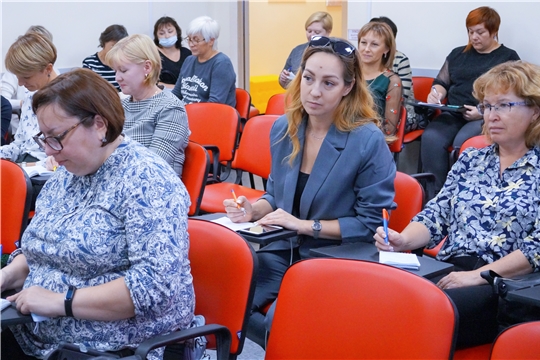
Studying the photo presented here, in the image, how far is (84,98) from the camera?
1608 mm

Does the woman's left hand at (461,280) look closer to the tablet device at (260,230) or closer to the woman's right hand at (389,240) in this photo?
the woman's right hand at (389,240)

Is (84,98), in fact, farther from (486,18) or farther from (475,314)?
(486,18)

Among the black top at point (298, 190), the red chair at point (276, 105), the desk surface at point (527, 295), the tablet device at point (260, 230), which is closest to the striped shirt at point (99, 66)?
the red chair at point (276, 105)

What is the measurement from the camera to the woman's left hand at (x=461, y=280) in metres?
1.97

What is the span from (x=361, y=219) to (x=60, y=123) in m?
1.12

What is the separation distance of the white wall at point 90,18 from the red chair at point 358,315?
4.81 m

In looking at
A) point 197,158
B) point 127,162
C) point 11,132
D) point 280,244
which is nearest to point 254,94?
point 11,132

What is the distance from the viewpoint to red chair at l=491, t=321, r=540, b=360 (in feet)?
4.41

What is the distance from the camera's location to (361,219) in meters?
2.25

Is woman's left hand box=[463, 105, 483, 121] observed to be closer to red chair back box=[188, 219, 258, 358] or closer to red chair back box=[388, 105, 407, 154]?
red chair back box=[388, 105, 407, 154]

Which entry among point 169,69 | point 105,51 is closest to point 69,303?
point 105,51

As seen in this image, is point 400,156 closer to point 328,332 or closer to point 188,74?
point 188,74

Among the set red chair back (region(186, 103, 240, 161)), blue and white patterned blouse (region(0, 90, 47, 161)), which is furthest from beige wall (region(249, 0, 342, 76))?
blue and white patterned blouse (region(0, 90, 47, 161))

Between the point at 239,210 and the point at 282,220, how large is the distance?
192mm
